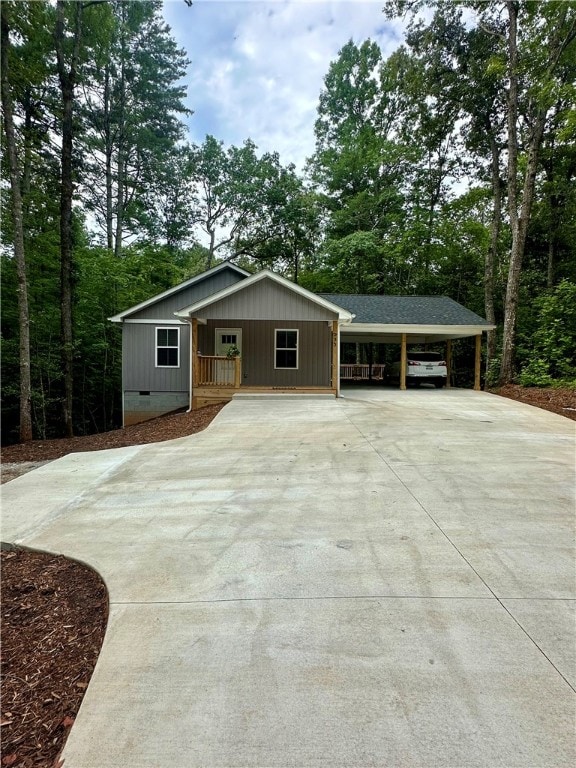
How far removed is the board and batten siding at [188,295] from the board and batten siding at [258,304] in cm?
256

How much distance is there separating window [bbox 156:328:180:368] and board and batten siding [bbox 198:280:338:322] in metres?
2.80

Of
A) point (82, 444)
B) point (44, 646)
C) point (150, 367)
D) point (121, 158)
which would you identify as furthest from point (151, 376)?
point (121, 158)

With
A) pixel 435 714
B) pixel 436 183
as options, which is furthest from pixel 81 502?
pixel 436 183

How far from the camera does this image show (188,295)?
49.3 ft

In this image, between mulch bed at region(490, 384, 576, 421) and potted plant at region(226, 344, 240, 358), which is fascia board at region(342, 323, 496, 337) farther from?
potted plant at region(226, 344, 240, 358)

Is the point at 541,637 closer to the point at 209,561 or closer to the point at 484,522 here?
the point at 484,522

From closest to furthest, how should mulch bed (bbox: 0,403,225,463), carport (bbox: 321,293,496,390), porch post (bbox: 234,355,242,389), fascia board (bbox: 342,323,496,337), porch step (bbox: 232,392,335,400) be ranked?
mulch bed (bbox: 0,403,225,463) < porch step (bbox: 232,392,335,400) < porch post (bbox: 234,355,242,389) < fascia board (bbox: 342,323,496,337) < carport (bbox: 321,293,496,390)

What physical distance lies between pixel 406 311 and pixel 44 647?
1561cm

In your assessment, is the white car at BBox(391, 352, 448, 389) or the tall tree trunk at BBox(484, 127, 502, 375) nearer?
the white car at BBox(391, 352, 448, 389)

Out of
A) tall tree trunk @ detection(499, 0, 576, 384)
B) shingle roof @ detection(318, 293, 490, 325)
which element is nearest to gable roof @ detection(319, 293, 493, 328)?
shingle roof @ detection(318, 293, 490, 325)

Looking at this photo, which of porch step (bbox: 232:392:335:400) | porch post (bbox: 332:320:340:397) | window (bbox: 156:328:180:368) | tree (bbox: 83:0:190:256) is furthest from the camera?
tree (bbox: 83:0:190:256)

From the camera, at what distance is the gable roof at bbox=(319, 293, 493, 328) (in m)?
15.1

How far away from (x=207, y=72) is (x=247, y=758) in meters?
17.6

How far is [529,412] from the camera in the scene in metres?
9.96
